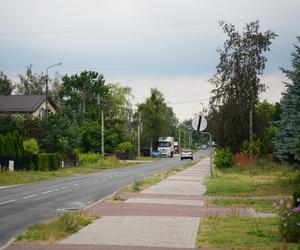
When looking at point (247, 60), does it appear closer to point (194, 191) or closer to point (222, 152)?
point (222, 152)

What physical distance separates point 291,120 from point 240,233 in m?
12.4

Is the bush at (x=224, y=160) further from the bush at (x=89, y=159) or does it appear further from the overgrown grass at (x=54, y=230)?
the overgrown grass at (x=54, y=230)

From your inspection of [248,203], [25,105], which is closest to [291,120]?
[248,203]

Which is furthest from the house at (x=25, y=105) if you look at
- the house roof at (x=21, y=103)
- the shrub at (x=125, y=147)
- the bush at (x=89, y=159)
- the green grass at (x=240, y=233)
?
the green grass at (x=240, y=233)

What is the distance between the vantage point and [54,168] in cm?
5166

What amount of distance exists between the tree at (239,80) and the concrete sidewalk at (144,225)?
29.9 metres

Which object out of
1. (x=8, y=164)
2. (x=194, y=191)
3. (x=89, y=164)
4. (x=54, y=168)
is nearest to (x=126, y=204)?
(x=194, y=191)

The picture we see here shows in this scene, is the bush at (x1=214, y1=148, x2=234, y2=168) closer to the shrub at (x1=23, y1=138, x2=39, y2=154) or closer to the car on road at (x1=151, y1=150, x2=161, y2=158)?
the shrub at (x1=23, y1=138, x2=39, y2=154)

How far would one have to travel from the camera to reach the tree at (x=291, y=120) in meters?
22.7

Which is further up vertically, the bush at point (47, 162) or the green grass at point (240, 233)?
the bush at point (47, 162)

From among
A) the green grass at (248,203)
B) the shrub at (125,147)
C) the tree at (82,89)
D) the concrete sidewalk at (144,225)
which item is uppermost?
the tree at (82,89)

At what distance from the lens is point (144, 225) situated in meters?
13.6

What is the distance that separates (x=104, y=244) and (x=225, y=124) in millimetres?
42342

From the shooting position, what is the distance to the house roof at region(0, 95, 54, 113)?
273 feet
